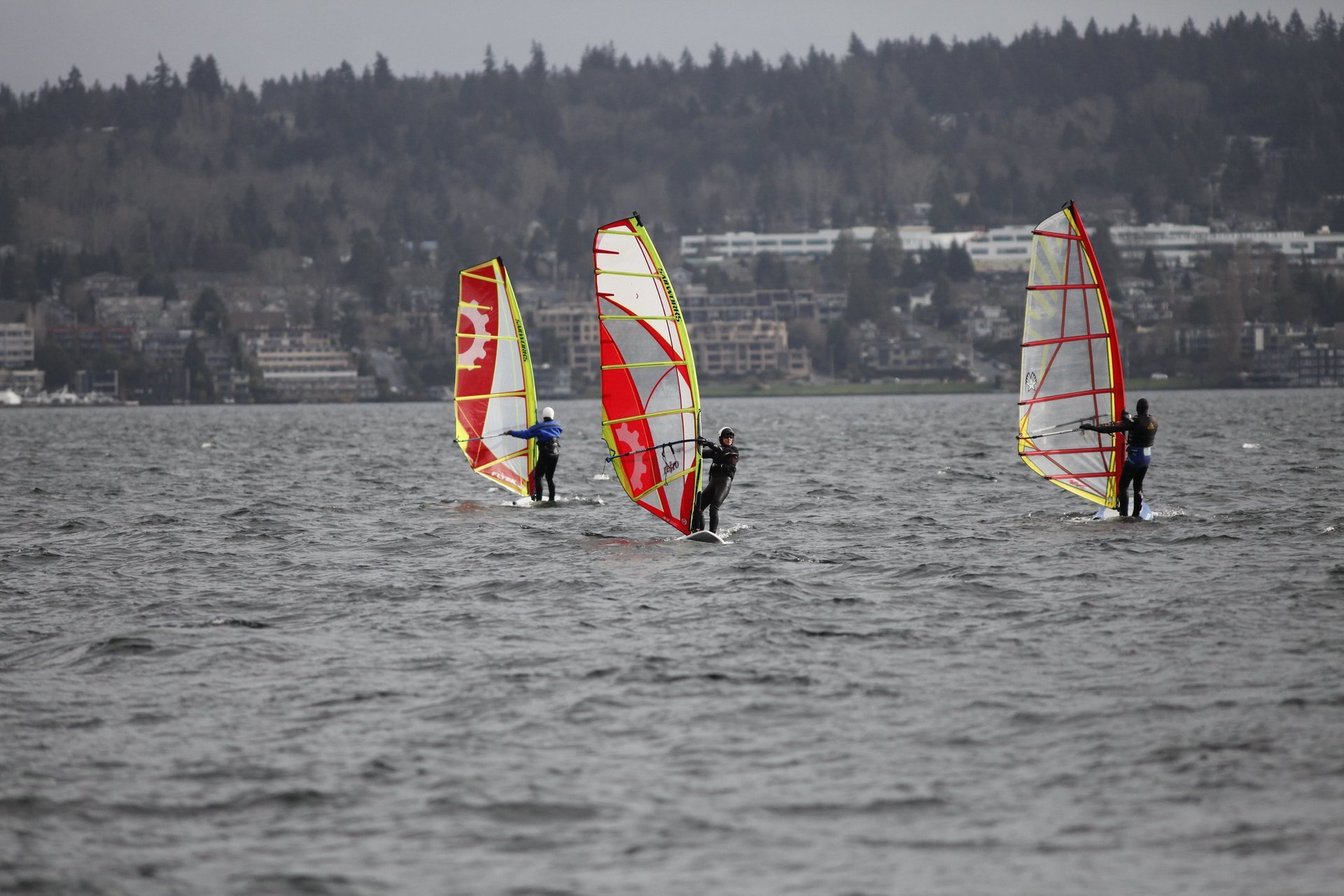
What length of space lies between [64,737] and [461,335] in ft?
63.4

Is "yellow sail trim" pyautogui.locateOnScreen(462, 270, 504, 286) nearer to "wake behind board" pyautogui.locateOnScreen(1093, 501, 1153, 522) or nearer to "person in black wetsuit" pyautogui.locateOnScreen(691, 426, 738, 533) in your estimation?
"person in black wetsuit" pyautogui.locateOnScreen(691, 426, 738, 533)

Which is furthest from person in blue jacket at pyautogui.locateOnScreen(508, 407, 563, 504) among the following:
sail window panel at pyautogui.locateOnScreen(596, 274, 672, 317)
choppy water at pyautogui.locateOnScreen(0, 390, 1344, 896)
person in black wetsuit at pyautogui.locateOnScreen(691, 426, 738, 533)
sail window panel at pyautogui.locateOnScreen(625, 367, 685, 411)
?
sail window panel at pyautogui.locateOnScreen(596, 274, 672, 317)

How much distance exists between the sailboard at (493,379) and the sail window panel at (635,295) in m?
8.21

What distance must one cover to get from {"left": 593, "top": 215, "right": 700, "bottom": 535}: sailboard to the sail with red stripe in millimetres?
6039

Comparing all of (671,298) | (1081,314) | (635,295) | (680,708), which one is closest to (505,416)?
(635,295)

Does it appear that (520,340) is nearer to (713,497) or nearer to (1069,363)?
(713,497)

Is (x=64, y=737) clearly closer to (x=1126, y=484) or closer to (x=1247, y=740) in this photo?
(x=1247, y=740)

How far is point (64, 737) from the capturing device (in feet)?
42.8

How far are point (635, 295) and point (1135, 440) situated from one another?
26.4ft

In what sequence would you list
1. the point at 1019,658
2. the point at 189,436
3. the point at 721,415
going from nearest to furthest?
the point at 1019,658, the point at 189,436, the point at 721,415

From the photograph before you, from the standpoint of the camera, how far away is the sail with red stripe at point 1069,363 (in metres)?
25.5

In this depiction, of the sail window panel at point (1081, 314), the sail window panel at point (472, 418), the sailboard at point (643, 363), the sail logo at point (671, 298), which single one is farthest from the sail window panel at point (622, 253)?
the sail window panel at point (472, 418)

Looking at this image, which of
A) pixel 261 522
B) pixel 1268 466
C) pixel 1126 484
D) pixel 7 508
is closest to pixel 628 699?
pixel 1126 484

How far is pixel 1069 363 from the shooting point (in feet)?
84.5
